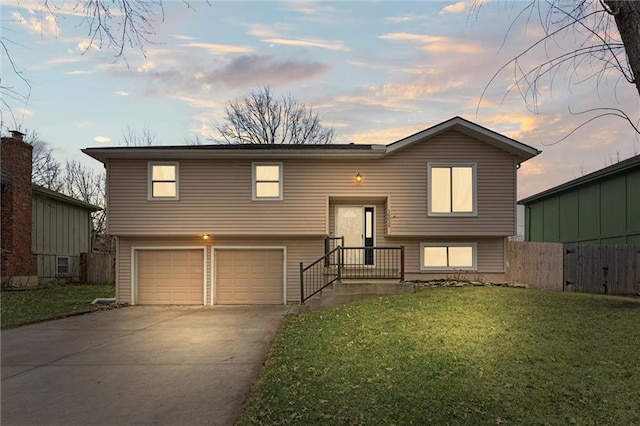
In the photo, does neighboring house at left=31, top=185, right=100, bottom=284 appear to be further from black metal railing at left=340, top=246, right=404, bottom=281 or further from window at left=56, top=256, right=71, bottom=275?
black metal railing at left=340, top=246, right=404, bottom=281

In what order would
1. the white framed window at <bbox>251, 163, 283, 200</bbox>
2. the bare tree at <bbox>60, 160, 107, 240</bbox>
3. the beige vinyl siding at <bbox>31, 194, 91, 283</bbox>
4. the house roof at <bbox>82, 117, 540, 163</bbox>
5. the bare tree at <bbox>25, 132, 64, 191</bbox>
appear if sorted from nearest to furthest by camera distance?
the house roof at <bbox>82, 117, 540, 163</bbox>, the white framed window at <bbox>251, 163, 283, 200</bbox>, the beige vinyl siding at <bbox>31, 194, 91, 283</bbox>, the bare tree at <bbox>25, 132, 64, 191</bbox>, the bare tree at <bbox>60, 160, 107, 240</bbox>

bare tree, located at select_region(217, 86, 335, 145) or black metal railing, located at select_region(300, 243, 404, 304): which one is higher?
bare tree, located at select_region(217, 86, 335, 145)

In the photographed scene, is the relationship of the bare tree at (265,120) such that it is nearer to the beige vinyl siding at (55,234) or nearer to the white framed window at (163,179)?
the beige vinyl siding at (55,234)

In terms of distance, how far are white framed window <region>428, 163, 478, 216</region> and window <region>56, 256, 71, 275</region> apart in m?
18.0

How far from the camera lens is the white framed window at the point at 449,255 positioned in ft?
45.5

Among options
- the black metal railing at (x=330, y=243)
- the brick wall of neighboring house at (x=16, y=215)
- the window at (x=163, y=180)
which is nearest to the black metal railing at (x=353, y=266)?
the black metal railing at (x=330, y=243)

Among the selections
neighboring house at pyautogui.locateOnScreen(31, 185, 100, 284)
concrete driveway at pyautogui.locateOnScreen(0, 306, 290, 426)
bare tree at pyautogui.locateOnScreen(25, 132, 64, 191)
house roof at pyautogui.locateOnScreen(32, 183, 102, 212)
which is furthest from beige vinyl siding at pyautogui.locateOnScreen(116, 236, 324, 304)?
bare tree at pyautogui.locateOnScreen(25, 132, 64, 191)

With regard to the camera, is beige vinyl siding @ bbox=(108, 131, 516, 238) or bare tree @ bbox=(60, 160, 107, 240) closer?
beige vinyl siding @ bbox=(108, 131, 516, 238)

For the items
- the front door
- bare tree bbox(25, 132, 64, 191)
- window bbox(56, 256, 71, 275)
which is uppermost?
bare tree bbox(25, 132, 64, 191)

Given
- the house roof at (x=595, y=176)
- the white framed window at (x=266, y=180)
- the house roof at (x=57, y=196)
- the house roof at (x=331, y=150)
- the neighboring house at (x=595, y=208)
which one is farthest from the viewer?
the house roof at (x=57, y=196)

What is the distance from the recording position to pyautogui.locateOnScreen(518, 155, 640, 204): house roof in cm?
1476

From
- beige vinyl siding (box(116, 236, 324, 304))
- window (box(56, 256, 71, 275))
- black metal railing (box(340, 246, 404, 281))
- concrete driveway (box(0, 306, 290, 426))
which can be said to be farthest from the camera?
window (box(56, 256, 71, 275))

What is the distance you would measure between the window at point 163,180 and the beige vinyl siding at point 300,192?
0.20 m

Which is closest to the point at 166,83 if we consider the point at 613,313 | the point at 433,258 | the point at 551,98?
the point at 433,258
